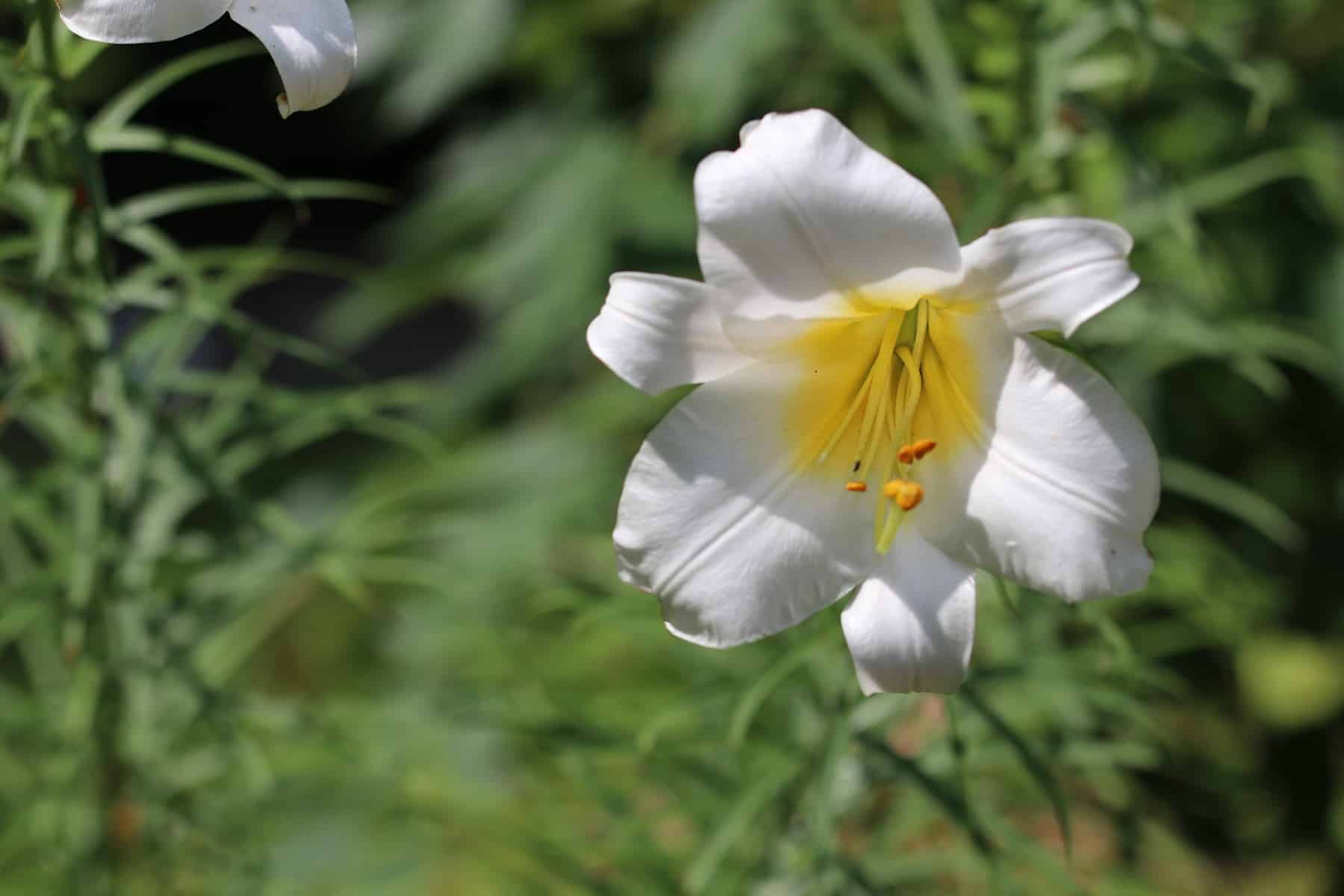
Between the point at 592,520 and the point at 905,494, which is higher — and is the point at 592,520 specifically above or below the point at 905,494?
below

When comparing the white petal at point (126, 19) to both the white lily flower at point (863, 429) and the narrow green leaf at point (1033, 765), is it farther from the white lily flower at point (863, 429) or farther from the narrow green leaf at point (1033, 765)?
the narrow green leaf at point (1033, 765)

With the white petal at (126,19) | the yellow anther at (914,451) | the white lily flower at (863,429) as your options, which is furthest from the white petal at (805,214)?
the white petal at (126,19)

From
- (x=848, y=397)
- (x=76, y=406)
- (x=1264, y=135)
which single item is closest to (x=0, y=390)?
(x=76, y=406)

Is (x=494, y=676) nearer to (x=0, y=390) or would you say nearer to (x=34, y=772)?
(x=34, y=772)

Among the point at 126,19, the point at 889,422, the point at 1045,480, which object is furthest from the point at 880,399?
the point at 126,19

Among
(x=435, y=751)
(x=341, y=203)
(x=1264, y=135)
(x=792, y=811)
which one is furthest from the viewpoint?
(x=341, y=203)

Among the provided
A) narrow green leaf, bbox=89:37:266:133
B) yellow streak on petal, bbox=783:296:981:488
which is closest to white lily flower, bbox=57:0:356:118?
narrow green leaf, bbox=89:37:266:133

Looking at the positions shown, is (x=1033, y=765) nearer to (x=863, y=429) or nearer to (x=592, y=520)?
(x=863, y=429)
